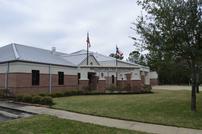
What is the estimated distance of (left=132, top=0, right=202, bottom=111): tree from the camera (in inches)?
515

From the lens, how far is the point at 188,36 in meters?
13.3

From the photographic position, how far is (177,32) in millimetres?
13227

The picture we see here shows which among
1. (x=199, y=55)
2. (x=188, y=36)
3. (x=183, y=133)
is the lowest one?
(x=183, y=133)

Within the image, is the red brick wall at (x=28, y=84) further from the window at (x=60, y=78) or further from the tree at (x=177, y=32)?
the tree at (x=177, y=32)

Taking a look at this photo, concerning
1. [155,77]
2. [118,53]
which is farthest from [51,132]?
[155,77]

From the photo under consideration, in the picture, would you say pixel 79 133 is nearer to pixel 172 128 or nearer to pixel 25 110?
pixel 172 128

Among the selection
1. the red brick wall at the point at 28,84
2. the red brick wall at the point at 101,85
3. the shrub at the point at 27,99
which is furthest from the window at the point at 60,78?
the shrub at the point at 27,99

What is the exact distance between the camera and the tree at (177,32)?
1308 cm

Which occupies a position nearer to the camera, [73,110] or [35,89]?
[73,110]

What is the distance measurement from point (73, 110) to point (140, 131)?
5749mm

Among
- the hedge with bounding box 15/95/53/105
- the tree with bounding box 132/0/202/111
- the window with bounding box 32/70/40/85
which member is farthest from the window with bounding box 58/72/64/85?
the tree with bounding box 132/0/202/111

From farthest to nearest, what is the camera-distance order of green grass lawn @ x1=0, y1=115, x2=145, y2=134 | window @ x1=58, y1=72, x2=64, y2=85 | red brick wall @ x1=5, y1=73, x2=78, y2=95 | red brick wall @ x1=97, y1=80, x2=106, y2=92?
red brick wall @ x1=97, y1=80, x2=106, y2=92, window @ x1=58, y1=72, x2=64, y2=85, red brick wall @ x1=5, y1=73, x2=78, y2=95, green grass lawn @ x1=0, y1=115, x2=145, y2=134

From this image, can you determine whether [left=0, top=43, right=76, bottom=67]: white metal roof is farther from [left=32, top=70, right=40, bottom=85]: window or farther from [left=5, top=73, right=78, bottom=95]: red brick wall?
[left=5, top=73, right=78, bottom=95]: red brick wall

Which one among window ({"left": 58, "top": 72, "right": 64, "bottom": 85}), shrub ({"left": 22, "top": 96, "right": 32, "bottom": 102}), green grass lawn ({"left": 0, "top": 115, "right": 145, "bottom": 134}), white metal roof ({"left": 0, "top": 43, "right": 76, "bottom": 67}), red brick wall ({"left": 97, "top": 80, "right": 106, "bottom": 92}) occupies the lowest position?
green grass lawn ({"left": 0, "top": 115, "right": 145, "bottom": 134})
